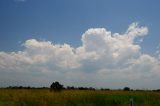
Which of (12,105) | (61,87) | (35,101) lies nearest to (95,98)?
(35,101)

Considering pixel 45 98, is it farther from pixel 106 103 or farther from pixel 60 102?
pixel 106 103

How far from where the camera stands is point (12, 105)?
17844 mm

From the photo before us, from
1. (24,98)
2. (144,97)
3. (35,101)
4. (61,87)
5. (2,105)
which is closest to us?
Answer: (2,105)

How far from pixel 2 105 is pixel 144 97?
10081mm

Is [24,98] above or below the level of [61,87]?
below

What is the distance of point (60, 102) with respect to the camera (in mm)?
19172

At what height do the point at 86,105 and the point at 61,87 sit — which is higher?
the point at 61,87

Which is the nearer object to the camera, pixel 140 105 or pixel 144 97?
pixel 140 105

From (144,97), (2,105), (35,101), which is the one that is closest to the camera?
(2,105)

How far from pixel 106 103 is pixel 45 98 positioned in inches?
150

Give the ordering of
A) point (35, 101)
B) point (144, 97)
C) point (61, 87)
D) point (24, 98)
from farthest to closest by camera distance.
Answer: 1. point (61, 87)
2. point (144, 97)
3. point (24, 98)
4. point (35, 101)

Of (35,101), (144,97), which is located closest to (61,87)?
(144,97)

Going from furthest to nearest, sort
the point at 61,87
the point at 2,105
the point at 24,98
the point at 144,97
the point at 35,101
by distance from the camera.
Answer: the point at 61,87 → the point at 144,97 → the point at 24,98 → the point at 35,101 → the point at 2,105

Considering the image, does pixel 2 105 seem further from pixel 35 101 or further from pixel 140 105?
pixel 140 105
